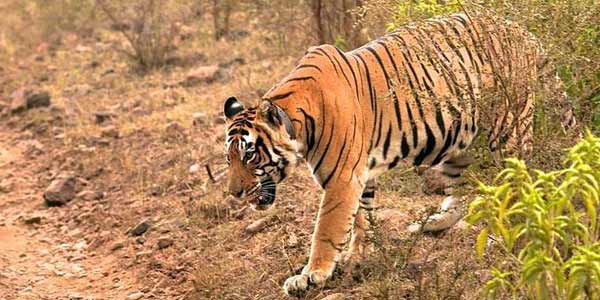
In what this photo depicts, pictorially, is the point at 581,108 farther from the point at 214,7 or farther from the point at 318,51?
the point at 214,7

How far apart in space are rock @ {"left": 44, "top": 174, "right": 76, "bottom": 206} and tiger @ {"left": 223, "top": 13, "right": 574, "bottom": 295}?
10.00 ft

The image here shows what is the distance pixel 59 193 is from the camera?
290 inches

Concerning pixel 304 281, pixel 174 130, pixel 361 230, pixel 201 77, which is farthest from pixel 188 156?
pixel 304 281

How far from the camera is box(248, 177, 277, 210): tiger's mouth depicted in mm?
4688

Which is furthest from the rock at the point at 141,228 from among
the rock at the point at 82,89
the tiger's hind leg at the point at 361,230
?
the rock at the point at 82,89

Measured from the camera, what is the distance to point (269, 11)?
31.2ft

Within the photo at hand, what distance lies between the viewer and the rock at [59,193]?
24.2 ft

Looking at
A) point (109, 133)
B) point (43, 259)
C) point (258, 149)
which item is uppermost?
point (258, 149)

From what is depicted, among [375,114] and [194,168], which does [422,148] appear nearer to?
[375,114]

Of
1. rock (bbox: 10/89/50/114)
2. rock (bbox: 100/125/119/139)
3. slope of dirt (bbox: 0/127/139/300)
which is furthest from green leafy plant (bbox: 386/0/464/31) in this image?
rock (bbox: 10/89/50/114)

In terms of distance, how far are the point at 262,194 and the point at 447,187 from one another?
1.52 metres

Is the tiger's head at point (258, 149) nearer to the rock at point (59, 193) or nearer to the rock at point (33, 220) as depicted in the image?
the rock at point (33, 220)

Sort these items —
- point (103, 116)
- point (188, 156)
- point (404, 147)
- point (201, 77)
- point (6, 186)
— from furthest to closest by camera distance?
point (201, 77), point (103, 116), point (6, 186), point (188, 156), point (404, 147)

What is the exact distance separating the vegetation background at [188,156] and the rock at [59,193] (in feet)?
0.17
